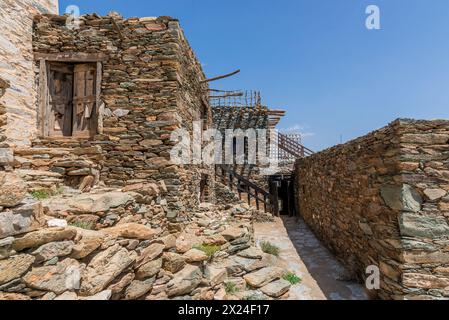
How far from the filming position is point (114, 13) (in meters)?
5.57

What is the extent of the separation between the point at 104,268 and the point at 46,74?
549 cm

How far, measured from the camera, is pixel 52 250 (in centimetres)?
205

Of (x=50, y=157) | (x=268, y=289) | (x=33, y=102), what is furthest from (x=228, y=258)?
(x=33, y=102)

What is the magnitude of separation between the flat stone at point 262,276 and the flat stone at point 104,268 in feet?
8.31

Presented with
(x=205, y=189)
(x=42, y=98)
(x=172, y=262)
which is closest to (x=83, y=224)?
(x=172, y=262)

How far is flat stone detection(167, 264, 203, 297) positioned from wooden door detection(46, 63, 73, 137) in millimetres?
4855

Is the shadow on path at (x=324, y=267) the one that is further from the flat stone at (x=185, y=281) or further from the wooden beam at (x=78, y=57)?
the wooden beam at (x=78, y=57)

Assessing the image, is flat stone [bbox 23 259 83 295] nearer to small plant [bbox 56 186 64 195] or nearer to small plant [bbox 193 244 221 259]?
small plant [bbox 56 186 64 195]

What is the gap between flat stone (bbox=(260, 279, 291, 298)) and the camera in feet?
14.0

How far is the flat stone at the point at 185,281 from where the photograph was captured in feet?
10.8

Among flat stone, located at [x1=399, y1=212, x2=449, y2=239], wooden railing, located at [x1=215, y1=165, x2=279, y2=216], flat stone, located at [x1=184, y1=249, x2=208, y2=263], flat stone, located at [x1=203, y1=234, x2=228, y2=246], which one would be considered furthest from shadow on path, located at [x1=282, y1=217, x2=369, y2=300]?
flat stone, located at [x1=184, y1=249, x2=208, y2=263]

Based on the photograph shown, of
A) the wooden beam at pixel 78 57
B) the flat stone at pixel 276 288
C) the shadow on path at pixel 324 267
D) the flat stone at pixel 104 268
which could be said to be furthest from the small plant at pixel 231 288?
the wooden beam at pixel 78 57

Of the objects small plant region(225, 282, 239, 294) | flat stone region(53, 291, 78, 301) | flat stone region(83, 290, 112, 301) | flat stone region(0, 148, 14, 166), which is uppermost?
flat stone region(0, 148, 14, 166)

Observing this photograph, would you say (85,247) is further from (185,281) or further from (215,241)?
(215,241)
